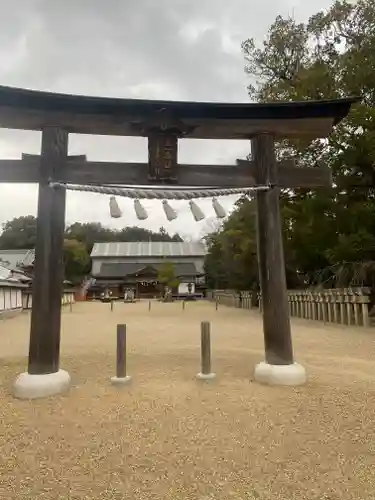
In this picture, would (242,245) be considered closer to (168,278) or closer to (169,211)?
(169,211)

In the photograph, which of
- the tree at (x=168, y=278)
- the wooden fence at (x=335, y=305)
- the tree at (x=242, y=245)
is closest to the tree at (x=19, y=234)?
the tree at (x=168, y=278)

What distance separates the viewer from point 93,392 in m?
5.07

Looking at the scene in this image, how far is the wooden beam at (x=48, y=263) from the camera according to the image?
519 cm

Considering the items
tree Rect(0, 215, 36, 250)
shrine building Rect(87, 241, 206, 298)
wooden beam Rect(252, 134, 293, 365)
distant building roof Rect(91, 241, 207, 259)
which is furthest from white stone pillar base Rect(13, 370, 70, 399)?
tree Rect(0, 215, 36, 250)

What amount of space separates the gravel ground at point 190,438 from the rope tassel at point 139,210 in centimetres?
227

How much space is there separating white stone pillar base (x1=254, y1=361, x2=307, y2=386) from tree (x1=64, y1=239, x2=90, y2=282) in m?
47.5

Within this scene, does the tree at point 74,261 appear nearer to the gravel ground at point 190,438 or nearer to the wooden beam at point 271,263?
the gravel ground at point 190,438

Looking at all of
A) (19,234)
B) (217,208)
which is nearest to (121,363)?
(217,208)

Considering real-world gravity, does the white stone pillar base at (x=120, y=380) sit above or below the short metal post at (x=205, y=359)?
below

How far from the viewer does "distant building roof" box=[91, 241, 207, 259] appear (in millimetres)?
60125

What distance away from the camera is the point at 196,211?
6129 mm

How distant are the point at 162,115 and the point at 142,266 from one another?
5054cm

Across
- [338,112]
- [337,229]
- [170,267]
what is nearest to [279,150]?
[337,229]

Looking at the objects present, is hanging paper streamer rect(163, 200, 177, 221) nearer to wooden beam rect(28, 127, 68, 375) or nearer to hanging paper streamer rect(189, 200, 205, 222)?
hanging paper streamer rect(189, 200, 205, 222)
